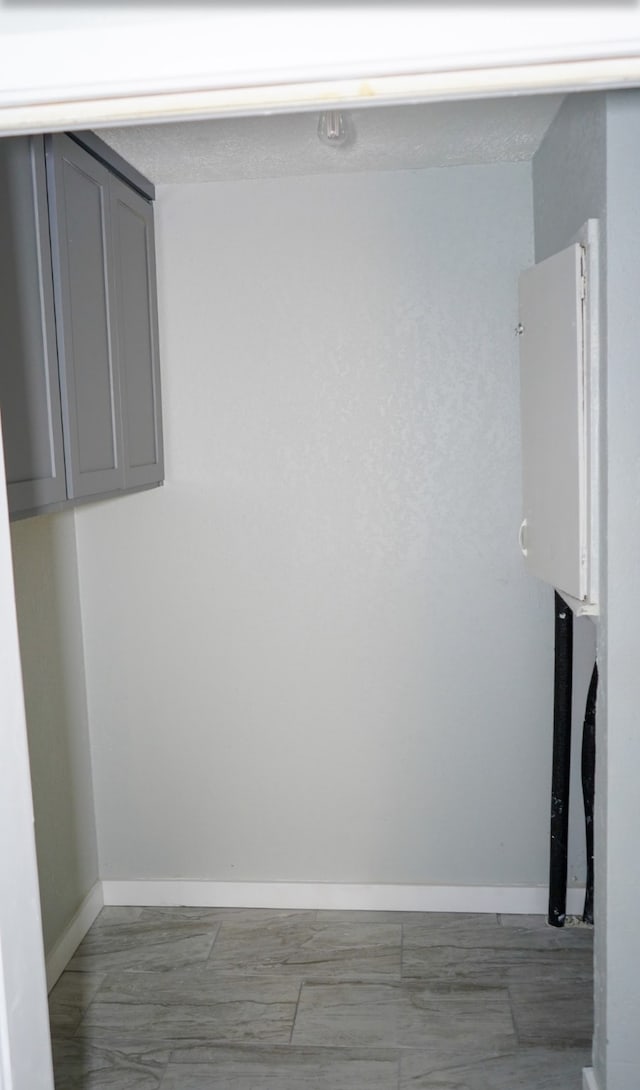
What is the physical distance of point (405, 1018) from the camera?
2.60 m

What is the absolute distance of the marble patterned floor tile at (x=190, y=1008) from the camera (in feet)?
8.44

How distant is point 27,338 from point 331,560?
1.38 m

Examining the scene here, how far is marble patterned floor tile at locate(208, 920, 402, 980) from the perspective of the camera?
9.33ft

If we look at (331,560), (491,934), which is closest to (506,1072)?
(491,934)

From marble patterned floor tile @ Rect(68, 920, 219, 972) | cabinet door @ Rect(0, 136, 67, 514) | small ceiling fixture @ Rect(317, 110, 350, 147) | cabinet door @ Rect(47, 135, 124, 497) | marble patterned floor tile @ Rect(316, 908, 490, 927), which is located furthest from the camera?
marble patterned floor tile @ Rect(316, 908, 490, 927)

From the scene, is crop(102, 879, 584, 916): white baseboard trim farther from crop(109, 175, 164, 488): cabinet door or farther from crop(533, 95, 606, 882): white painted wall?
crop(109, 175, 164, 488): cabinet door

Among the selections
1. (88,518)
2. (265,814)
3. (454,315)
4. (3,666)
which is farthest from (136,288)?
(3,666)

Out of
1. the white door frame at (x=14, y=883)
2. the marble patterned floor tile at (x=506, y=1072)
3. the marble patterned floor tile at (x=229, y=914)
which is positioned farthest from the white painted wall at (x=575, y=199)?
the white door frame at (x=14, y=883)

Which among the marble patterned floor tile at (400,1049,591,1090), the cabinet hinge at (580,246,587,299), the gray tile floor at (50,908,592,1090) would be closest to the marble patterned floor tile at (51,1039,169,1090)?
the gray tile floor at (50,908,592,1090)

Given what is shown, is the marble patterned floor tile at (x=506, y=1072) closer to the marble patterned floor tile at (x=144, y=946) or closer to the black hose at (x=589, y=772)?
the black hose at (x=589, y=772)

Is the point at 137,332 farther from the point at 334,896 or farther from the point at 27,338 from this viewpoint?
the point at 334,896

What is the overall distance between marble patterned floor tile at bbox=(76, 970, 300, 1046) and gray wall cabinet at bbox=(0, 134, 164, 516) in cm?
145

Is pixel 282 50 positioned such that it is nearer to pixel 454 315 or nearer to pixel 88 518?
pixel 454 315

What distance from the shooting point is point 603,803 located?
2.03m
